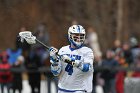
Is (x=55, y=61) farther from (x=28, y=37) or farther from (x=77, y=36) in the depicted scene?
(x=28, y=37)

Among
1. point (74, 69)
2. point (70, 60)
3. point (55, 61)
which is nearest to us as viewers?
point (70, 60)

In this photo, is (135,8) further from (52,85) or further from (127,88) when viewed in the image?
(127,88)

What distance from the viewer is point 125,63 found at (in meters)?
24.0

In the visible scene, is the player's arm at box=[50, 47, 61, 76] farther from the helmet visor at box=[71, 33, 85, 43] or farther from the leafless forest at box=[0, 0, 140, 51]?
the leafless forest at box=[0, 0, 140, 51]

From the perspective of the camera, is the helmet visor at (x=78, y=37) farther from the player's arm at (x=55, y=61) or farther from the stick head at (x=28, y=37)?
the stick head at (x=28, y=37)

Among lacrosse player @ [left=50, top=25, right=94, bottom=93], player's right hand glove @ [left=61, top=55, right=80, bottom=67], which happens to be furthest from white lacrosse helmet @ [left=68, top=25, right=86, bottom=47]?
player's right hand glove @ [left=61, top=55, right=80, bottom=67]

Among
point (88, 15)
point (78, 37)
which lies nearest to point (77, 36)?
point (78, 37)

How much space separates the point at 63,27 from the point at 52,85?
644 inches

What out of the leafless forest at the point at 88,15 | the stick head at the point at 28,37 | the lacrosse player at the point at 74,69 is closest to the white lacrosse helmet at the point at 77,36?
the lacrosse player at the point at 74,69

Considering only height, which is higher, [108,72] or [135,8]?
[135,8]

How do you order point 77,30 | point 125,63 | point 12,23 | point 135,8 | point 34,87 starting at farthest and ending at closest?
1. point 135,8
2. point 12,23
3. point 125,63
4. point 34,87
5. point 77,30

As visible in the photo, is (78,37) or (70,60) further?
(78,37)

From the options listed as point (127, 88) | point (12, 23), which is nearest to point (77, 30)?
point (127, 88)

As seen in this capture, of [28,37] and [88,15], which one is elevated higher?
[88,15]
